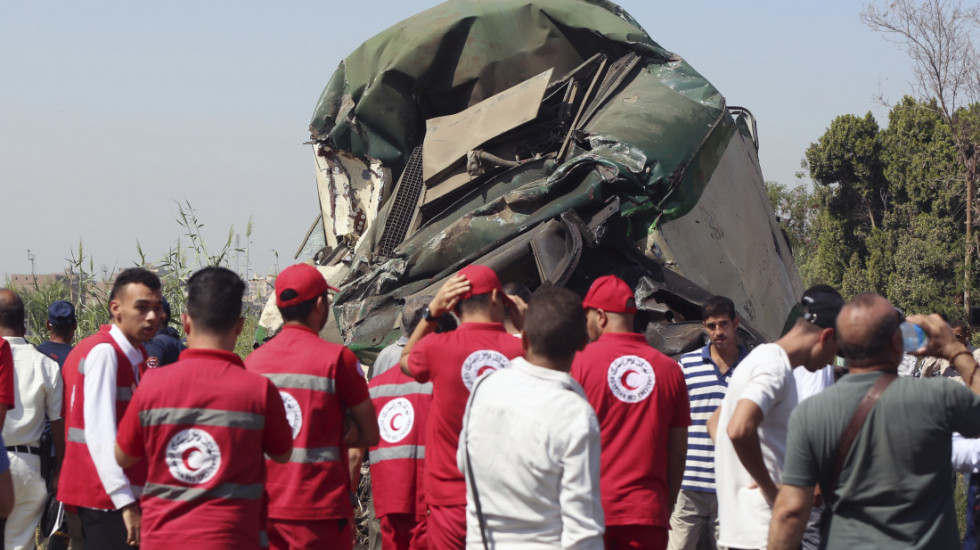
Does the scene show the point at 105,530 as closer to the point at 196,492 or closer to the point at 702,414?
the point at 196,492

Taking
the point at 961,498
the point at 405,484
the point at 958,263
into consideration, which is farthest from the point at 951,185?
the point at 405,484

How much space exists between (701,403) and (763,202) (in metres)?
4.73

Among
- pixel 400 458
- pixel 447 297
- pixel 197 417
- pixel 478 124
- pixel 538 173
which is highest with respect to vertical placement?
pixel 478 124

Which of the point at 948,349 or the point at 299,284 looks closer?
the point at 948,349

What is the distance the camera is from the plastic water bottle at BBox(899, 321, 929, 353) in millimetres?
3018

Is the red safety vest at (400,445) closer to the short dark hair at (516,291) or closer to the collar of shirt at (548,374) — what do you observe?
the short dark hair at (516,291)

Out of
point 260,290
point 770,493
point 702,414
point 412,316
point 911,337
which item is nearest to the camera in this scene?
point 911,337

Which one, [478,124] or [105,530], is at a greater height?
[478,124]

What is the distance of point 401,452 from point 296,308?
1.21 m

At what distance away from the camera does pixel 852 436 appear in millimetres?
2723

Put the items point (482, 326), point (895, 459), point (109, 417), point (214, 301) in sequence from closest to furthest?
point (895, 459) < point (214, 301) < point (109, 417) < point (482, 326)

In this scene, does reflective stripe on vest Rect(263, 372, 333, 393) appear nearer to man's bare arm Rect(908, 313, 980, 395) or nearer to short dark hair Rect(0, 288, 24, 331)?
man's bare arm Rect(908, 313, 980, 395)

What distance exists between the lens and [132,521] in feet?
11.4

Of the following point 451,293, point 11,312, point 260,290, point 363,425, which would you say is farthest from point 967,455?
point 260,290
